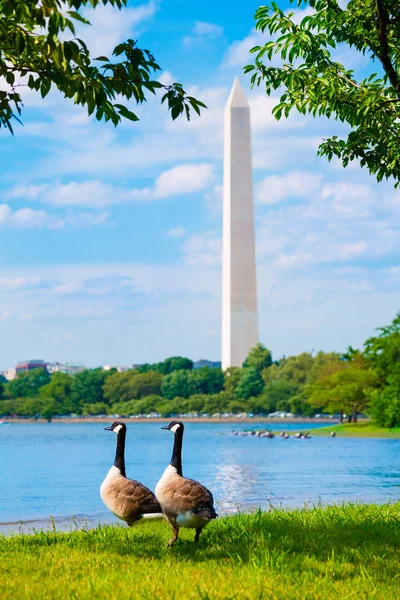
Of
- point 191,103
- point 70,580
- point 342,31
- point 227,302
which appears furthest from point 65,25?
point 227,302

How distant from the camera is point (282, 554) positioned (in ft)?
28.2

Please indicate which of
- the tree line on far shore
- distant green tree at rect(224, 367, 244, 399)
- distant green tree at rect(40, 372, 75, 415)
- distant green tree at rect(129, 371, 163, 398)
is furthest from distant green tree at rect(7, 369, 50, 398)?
distant green tree at rect(224, 367, 244, 399)

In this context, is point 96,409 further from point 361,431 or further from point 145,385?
point 361,431

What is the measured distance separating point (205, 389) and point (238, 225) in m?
52.9

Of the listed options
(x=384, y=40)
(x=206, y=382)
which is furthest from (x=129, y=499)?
(x=206, y=382)

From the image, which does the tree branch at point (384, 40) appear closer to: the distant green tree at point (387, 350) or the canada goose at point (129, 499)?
the canada goose at point (129, 499)

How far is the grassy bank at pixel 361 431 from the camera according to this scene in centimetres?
7168

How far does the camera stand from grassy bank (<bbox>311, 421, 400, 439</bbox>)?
7168 cm

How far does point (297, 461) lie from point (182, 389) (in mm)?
92383

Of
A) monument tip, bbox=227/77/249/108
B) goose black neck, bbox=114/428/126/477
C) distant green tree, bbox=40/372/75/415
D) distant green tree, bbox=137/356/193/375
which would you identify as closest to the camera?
goose black neck, bbox=114/428/126/477

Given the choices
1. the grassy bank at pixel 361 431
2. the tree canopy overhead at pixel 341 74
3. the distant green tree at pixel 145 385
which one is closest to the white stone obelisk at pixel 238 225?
the grassy bank at pixel 361 431

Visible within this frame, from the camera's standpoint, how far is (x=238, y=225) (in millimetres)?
98062

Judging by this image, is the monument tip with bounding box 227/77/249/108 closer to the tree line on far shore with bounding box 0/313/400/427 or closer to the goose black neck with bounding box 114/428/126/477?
the tree line on far shore with bounding box 0/313/400/427

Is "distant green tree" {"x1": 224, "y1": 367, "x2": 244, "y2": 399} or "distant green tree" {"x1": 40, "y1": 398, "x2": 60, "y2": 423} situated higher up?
"distant green tree" {"x1": 224, "y1": 367, "x2": 244, "y2": 399}
